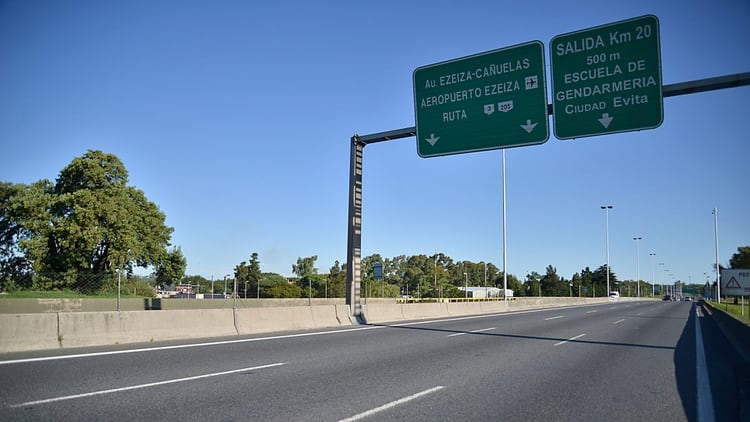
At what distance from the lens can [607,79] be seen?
44.0 feet

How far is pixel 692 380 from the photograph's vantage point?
9281 mm

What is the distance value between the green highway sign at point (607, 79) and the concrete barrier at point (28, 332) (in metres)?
12.8

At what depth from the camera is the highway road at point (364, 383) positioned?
6156 mm

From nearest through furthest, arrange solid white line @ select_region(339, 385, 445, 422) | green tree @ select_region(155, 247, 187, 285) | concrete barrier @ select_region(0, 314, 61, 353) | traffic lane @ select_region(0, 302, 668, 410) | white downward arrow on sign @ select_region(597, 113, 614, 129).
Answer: solid white line @ select_region(339, 385, 445, 422) < traffic lane @ select_region(0, 302, 668, 410) < concrete barrier @ select_region(0, 314, 61, 353) < white downward arrow on sign @ select_region(597, 113, 614, 129) < green tree @ select_region(155, 247, 187, 285)

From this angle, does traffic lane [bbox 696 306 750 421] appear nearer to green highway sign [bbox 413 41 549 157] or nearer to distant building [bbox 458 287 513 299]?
green highway sign [bbox 413 41 549 157]

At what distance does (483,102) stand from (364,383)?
1002 centimetres

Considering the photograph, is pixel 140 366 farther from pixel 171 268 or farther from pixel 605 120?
pixel 171 268

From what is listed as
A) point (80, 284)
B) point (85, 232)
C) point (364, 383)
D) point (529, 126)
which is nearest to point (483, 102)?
point (529, 126)

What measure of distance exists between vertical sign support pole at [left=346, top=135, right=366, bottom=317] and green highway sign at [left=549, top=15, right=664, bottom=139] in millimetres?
7755

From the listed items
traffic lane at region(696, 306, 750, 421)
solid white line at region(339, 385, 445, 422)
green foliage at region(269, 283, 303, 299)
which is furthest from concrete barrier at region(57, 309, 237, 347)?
green foliage at region(269, 283, 303, 299)

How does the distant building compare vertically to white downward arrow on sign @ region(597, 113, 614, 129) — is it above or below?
below

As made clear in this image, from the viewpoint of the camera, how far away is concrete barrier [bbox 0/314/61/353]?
9.67 m

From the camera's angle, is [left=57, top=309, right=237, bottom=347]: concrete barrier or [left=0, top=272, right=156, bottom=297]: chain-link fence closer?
[left=57, top=309, right=237, bottom=347]: concrete barrier

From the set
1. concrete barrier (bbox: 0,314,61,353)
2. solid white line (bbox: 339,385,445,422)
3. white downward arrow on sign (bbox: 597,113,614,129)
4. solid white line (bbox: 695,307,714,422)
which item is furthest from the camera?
white downward arrow on sign (bbox: 597,113,614,129)
